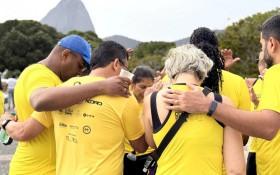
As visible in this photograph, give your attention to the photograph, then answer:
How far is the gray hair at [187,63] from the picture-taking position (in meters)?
2.48

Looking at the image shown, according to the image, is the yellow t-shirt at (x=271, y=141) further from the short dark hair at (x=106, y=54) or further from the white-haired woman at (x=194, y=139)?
the short dark hair at (x=106, y=54)

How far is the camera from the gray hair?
2.48 m

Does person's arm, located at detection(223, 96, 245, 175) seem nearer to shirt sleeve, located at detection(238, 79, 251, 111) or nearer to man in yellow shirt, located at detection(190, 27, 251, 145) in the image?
man in yellow shirt, located at detection(190, 27, 251, 145)

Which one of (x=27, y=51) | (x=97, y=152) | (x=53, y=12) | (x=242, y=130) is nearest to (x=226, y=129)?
(x=242, y=130)

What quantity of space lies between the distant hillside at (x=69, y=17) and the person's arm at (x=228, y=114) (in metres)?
107

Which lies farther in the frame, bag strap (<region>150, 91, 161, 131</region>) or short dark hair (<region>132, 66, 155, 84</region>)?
short dark hair (<region>132, 66, 155, 84</region>)

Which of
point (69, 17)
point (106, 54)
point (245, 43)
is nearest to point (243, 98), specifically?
point (106, 54)

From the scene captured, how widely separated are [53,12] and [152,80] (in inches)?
4659

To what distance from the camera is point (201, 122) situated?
7.89 feet

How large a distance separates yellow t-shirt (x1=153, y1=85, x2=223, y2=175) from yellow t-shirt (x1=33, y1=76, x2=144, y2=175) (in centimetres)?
36

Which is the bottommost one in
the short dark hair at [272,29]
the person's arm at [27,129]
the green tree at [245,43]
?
the green tree at [245,43]

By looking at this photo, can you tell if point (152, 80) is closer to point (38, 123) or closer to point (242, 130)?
point (38, 123)

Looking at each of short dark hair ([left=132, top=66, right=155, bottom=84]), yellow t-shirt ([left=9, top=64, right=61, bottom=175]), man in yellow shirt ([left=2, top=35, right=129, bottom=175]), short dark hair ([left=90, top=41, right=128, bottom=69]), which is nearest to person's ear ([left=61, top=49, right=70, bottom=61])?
man in yellow shirt ([left=2, top=35, right=129, bottom=175])

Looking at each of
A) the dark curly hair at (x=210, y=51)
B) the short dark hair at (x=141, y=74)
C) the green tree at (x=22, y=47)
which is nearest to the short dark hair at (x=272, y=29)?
the dark curly hair at (x=210, y=51)
